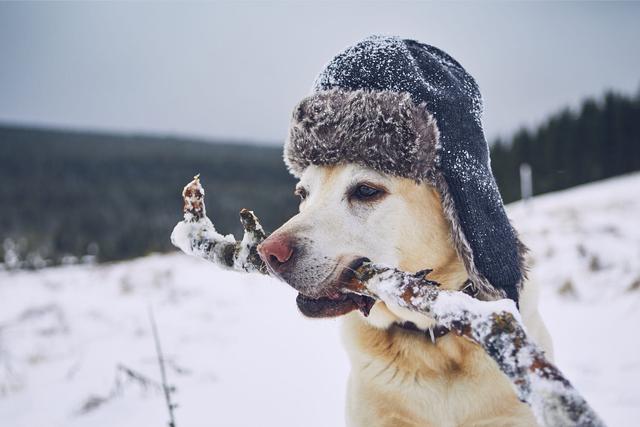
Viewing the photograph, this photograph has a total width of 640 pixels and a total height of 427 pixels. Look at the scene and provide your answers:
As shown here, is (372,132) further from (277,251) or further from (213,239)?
(213,239)

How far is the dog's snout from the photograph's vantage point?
1887 mm

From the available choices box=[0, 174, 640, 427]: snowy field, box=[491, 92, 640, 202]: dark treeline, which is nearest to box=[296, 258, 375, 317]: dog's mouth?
box=[0, 174, 640, 427]: snowy field

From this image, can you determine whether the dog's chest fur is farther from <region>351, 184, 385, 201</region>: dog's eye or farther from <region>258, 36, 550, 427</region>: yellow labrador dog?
<region>351, 184, 385, 201</region>: dog's eye

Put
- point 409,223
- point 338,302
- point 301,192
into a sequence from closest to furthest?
point 338,302
point 409,223
point 301,192

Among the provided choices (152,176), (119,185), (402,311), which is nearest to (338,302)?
(402,311)

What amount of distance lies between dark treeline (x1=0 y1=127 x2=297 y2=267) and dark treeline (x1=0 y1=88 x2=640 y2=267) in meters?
0.17

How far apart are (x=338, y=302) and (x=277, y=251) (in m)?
0.37

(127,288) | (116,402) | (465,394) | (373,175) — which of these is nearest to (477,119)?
(373,175)

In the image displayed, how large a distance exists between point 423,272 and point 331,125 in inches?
41.8

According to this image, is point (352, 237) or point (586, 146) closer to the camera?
point (352, 237)

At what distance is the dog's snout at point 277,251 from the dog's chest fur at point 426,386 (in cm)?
91

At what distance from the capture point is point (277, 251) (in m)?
1.88

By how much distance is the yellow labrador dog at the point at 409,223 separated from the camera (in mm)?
2150

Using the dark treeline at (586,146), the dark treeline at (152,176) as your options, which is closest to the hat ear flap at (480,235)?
the dark treeline at (152,176)
